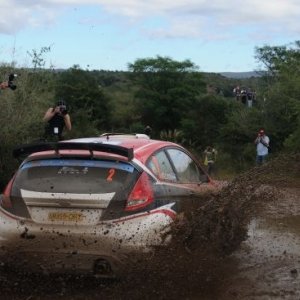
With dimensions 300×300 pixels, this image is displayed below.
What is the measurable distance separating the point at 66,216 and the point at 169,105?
83961 millimetres

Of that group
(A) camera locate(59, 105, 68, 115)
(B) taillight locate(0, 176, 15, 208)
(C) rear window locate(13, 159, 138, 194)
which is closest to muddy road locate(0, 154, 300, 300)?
(B) taillight locate(0, 176, 15, 208)

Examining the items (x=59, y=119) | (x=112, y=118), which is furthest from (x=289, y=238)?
(x=112, y=118)

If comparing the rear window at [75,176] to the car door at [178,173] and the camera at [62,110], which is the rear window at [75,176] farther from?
the camera at [62,110]

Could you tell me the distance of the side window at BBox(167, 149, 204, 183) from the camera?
6828 millimetres

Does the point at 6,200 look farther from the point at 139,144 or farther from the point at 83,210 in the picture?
the point at 139,144

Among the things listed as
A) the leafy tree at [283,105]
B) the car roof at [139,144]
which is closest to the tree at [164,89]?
the leafy tree at [283,105]

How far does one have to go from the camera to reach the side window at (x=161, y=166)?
19.9ft

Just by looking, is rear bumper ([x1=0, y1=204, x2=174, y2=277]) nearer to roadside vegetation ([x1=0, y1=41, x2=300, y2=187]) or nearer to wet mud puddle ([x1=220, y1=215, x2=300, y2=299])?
wet mud puddle ([x1=220, y1=215, x2=300, y2=299])

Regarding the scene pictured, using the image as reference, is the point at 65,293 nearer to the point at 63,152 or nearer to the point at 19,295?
the point at 19,295

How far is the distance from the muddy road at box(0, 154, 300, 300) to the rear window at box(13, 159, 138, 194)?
2.27 ft

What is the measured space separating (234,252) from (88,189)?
216cm

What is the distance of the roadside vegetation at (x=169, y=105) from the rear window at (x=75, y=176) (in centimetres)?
748

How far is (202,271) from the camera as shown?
564 cm

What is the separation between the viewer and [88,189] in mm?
5527
